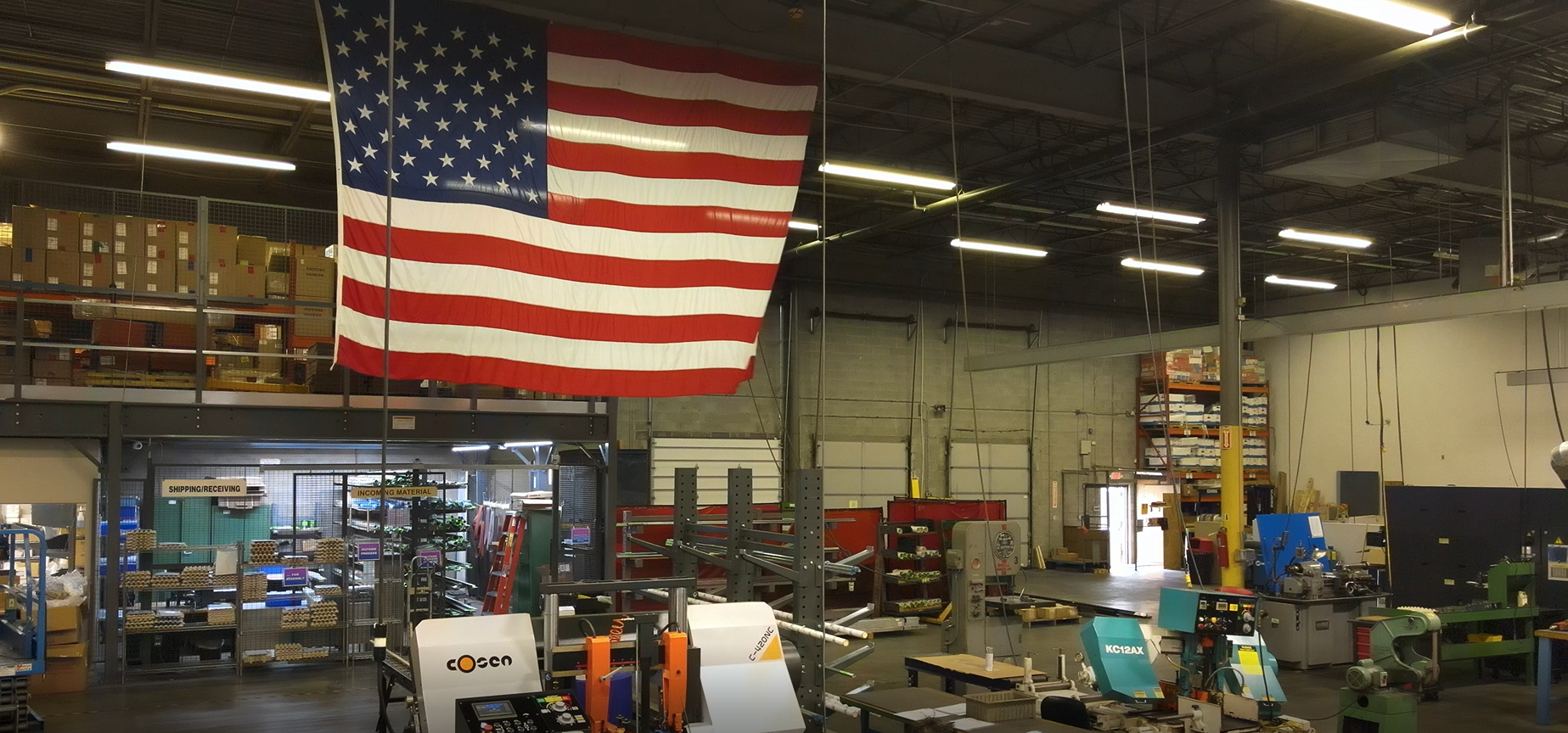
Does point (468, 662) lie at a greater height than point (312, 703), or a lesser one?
greater

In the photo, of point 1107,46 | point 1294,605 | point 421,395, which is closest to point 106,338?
point 421,395

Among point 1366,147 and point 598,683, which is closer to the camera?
point 598,683

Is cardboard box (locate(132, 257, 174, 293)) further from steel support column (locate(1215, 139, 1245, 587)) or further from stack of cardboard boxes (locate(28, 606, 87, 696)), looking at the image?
steel support column (locate(1215, 139, 1245, 587))

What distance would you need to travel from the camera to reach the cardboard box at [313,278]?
998 cm

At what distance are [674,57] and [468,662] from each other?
16.8ft

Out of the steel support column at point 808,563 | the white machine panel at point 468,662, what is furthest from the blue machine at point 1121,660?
the white machine panel at point 468,662

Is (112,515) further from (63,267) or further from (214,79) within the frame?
(214,79)

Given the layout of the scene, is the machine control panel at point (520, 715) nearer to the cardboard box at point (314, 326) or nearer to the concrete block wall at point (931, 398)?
the cardboard box at point (314, 326)

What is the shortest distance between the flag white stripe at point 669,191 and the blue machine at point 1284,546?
21.1 ft

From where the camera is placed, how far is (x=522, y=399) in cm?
1084

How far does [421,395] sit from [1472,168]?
41.7ft

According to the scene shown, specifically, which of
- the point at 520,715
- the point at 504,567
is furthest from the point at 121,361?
the point at 520,715

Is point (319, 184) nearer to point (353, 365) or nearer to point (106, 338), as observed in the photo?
point (106, 338)

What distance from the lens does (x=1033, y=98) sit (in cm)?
1145
